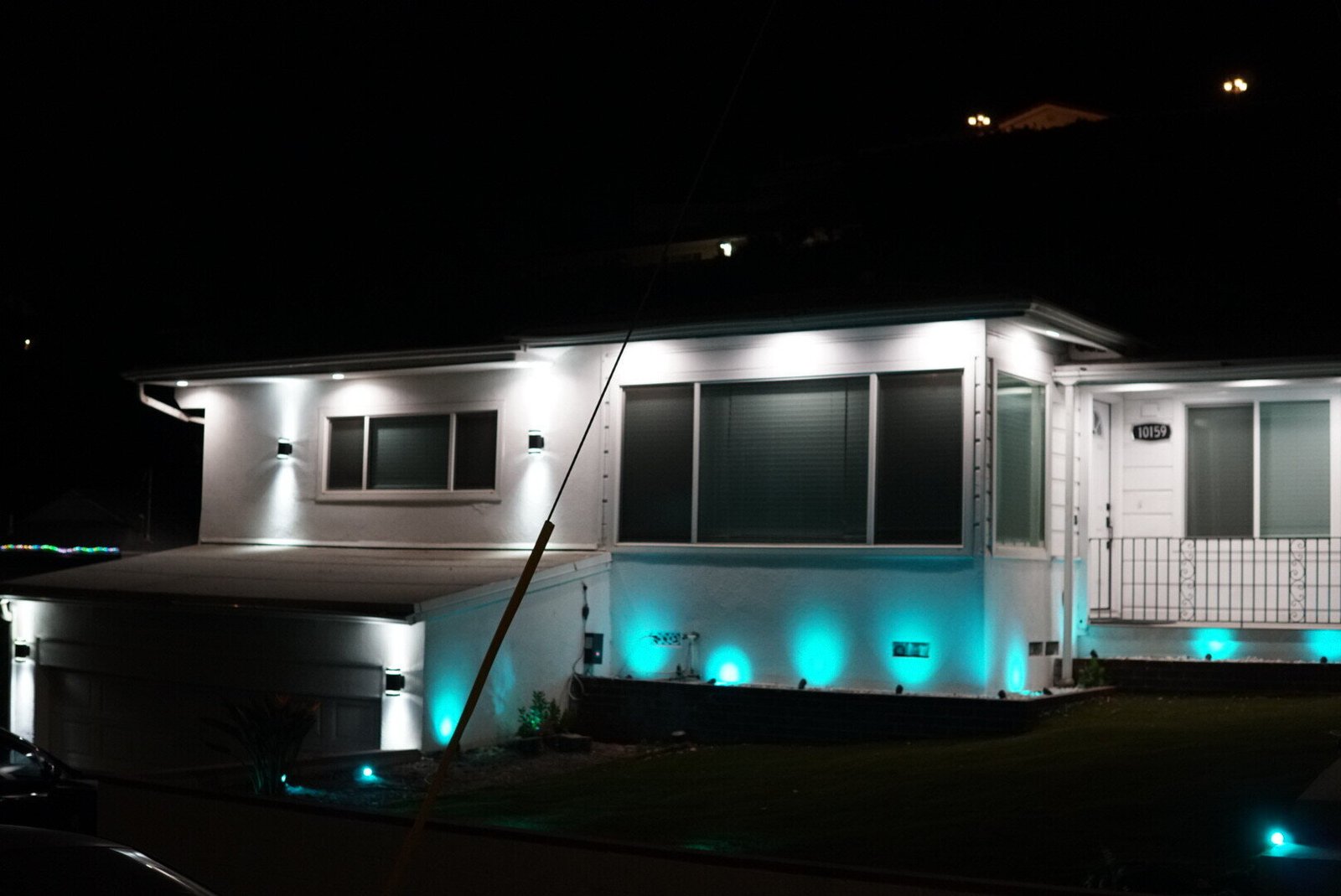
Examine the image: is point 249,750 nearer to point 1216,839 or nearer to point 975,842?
point 975,842

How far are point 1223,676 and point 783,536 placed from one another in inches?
169

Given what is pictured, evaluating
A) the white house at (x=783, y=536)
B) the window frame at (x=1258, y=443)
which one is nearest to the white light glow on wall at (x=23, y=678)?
the white house at (x=783, y=536)

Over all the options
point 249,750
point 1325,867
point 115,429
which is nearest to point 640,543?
point 249,750

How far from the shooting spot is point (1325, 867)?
6.93 metres

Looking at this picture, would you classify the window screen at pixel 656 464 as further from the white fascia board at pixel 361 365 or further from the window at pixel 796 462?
the white fascia board at pixel 361 365

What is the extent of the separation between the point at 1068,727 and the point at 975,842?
13.1 ft

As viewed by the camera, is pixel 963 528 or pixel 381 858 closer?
pixel 381 858

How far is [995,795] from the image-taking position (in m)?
10.5

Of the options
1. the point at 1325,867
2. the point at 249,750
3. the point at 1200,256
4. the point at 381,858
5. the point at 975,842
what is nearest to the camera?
the point at 1325,867

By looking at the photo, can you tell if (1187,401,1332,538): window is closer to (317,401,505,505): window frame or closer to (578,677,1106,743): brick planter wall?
(578,677,1106,743): brick planter wall

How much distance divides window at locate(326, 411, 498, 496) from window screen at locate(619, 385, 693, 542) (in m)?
1.87

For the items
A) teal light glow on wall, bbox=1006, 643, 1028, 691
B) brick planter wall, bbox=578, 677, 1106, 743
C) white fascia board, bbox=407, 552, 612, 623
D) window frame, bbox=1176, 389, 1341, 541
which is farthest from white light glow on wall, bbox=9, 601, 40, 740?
window frame, bbox=1176, 389, 1341, 541

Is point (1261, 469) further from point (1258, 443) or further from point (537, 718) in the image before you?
point (537, 718)

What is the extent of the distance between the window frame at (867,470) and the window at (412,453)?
1.88 m
